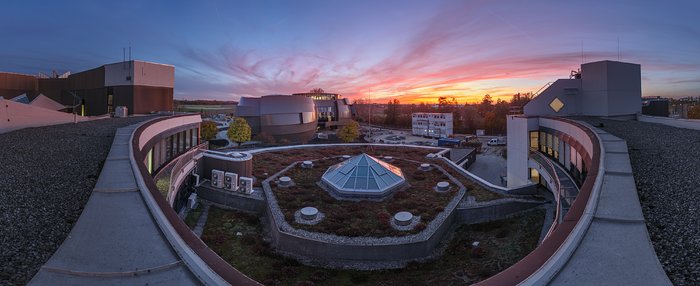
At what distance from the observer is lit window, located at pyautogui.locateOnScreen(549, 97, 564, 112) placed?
29.3 metres

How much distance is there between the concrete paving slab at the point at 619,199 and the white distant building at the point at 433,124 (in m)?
71.6

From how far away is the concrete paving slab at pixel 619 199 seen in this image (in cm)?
758

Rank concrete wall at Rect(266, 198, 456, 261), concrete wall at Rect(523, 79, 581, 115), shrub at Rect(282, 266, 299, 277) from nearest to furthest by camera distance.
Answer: shrub at Rect(282, 266, 299, 277) → concrete wall at Rect(266, 198, 456, 261) → concrete wall at Rect(523, 79, 581, 115)

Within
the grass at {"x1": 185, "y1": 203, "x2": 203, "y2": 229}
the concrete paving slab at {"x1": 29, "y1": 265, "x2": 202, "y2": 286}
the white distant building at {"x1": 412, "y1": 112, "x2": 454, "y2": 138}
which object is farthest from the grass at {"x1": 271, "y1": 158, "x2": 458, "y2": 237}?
the white distant building at {"x1": 412, "y1": 112, "x2": 454, "y2": 138}

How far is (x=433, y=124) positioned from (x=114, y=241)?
80265 mm

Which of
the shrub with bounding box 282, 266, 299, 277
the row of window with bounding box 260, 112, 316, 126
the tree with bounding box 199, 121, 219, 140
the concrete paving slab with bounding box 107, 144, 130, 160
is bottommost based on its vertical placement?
the shrub with bounding box 282, 266, 299, 277

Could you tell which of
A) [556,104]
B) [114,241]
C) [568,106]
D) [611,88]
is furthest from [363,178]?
[611,88]

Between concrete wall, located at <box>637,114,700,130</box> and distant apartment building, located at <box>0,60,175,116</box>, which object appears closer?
concrete wall, located at <box>637,114,700,130</box>

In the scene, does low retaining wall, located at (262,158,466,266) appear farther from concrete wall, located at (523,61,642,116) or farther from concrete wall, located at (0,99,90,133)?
concrete wall, located at (523,61,642,116)

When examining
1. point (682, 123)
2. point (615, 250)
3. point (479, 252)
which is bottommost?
point (479, 252)

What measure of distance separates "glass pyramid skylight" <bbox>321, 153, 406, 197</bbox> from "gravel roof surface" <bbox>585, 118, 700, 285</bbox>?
1240 cm

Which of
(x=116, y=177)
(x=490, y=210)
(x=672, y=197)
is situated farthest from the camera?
(x=490, y=210)

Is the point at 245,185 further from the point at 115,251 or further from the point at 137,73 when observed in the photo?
the point at 137,73

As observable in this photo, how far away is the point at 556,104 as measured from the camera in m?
29.4
